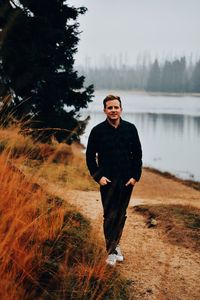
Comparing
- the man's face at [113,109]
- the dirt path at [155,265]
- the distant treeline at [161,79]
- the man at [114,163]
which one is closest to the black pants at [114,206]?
the man at [114,163]

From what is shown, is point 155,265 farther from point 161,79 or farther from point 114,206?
point 161,79

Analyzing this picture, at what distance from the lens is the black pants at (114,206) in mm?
3717

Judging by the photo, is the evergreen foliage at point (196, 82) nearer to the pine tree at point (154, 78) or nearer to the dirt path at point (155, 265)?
the pine tree at point (154, 78)

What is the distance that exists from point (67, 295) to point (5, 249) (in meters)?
0.61

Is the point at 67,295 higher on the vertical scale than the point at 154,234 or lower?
higher

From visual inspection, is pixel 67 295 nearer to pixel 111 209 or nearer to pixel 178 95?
pixel 111 209

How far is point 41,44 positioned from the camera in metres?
11.6

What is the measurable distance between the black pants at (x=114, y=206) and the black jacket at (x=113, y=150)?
100 mm

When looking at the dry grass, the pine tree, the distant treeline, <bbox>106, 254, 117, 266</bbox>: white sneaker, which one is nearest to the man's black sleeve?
the dry grass

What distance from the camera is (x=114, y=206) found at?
3768 millimetres

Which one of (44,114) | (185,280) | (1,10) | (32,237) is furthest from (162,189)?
(32,237)

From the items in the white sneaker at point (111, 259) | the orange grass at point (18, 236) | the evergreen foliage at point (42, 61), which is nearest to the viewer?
Answer: the orange grass at point (18, 236)

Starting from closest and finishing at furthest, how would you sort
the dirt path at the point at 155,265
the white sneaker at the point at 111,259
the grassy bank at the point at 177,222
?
the dirt path at the point at 155,265
the white sneaker at the point at 111,259
the grassy bank at the point at 177,222

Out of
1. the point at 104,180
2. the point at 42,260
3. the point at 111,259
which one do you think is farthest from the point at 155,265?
the point at 42,260
